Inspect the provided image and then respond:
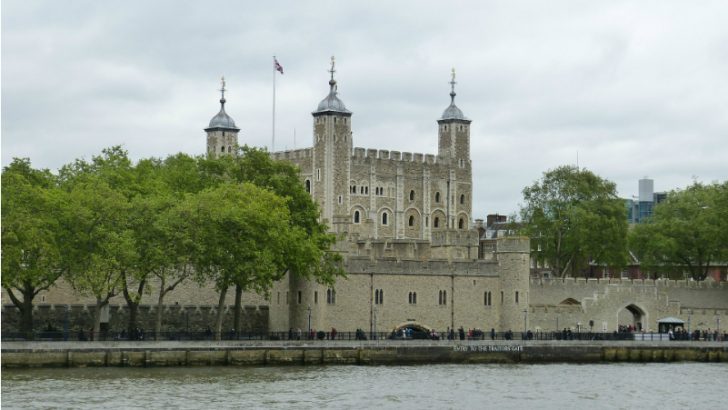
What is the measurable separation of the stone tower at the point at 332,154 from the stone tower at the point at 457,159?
10876mm

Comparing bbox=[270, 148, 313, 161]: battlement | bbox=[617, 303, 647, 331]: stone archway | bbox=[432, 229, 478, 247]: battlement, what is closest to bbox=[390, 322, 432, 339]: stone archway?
bbox=[432, 229, 478, 247]: battlement

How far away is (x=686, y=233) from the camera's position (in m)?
103

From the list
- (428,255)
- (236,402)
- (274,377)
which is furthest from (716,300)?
(236,402)

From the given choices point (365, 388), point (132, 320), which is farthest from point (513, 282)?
point (365, 388)

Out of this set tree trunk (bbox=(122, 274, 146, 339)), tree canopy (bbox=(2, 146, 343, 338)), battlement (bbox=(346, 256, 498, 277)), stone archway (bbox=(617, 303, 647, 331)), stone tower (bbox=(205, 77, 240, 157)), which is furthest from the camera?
stone tower (bbox=(205, 77, 240, 157))

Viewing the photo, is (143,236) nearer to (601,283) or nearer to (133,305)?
(133,305)

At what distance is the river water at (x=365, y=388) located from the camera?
5491cm

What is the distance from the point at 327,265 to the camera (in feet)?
254

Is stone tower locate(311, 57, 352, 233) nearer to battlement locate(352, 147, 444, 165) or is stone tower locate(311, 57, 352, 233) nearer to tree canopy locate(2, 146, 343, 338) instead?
battlement locate(352, 147, 444, 165)

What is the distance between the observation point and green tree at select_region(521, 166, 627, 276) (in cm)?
10225

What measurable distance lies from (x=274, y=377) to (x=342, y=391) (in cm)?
558

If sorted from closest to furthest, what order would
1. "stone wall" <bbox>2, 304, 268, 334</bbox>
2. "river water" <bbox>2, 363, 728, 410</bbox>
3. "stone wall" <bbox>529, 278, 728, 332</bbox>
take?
"river water" <bbox>2, 363, 728, 410</bbox> < "stone wall" <bbox>2, 304, 268, 334</bbox> < "stone wall" <bbox>529, 278, 728, 332</bbox>

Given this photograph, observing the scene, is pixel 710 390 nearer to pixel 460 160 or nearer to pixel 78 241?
pixel 78 241

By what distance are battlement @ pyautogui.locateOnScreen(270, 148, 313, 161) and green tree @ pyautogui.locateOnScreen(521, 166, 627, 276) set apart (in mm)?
16417
